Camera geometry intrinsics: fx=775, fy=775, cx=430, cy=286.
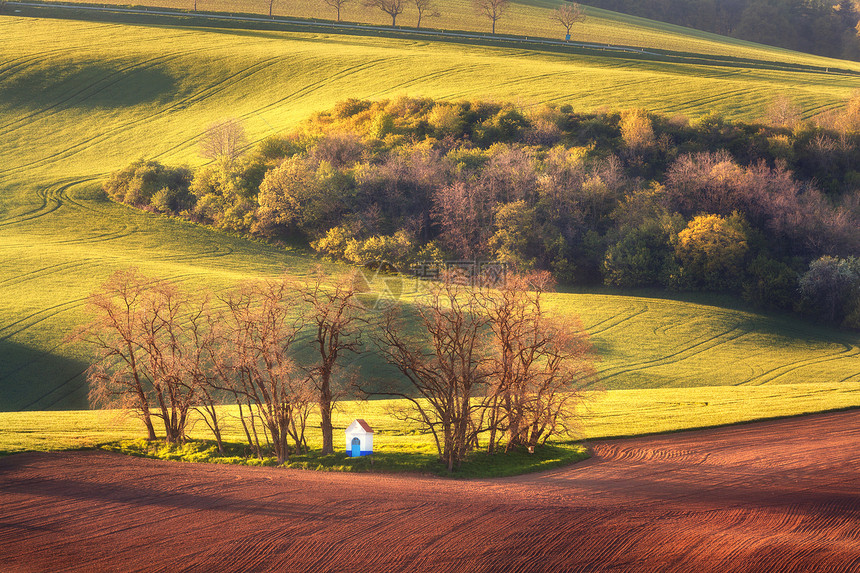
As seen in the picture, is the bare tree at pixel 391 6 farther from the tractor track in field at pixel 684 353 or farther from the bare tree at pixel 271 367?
the bare tree at pixel 271 367

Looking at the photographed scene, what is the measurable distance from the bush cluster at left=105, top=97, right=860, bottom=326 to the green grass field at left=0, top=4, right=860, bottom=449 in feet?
13.4

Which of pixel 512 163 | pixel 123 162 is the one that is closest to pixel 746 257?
pixel 512 163

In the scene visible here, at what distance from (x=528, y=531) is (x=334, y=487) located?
7179 mm

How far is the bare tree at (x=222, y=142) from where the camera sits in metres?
84.3

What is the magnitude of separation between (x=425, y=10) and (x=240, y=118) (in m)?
50.3

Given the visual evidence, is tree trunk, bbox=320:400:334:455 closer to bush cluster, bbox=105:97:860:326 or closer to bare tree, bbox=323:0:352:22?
bush cluster, bbox=105:97:860:326

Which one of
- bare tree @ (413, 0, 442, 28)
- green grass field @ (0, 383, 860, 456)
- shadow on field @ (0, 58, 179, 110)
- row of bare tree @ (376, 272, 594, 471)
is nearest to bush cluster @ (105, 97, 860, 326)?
shadow on field @ (0, 58, 179, 110)

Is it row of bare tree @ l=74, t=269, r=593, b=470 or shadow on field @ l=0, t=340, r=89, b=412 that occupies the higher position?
row of bare tree @ l=74, t=269, r=593, b=470

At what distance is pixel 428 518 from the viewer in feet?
80.0

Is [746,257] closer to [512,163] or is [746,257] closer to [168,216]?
[512,163]

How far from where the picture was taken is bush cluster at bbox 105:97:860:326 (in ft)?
224

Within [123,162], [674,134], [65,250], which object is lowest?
[65,250]

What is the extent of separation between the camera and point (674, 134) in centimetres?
8269

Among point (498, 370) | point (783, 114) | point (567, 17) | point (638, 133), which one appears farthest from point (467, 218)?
point (567, 17)
